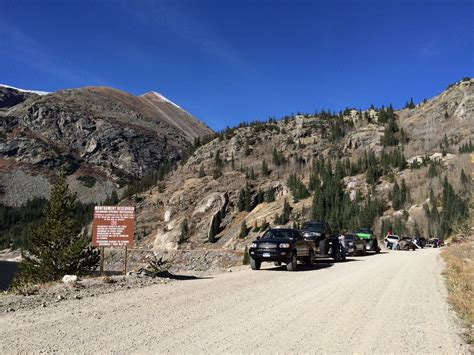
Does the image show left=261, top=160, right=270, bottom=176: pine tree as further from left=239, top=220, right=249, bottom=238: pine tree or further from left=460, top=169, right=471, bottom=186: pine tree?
left=460, top=169, right=471, bottom=186: pine tree

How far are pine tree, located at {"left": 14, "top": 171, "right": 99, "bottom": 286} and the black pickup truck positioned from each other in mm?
15244

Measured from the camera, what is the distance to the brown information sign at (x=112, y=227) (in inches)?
Answer: 631

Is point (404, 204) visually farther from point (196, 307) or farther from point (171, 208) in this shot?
point (196, 307)

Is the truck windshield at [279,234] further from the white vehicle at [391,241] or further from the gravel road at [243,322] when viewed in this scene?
the white vehicle at [391,241]

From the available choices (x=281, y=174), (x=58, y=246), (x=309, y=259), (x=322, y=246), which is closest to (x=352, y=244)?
(x=322, y=246)

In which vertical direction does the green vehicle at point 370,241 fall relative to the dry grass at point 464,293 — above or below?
above

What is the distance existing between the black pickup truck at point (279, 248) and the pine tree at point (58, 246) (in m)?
15.2

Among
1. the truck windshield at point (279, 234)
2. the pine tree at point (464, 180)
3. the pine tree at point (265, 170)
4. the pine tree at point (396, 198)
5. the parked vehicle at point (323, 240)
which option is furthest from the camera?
the pine tree at point (265, 170)

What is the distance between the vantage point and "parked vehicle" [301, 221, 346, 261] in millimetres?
23984

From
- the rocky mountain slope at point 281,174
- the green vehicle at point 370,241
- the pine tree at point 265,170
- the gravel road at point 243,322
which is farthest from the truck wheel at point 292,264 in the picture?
the pine tree at point 265,170

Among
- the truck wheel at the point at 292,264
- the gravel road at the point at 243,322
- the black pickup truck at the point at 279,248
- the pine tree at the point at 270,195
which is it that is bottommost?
the gravel road at the point at 243,322

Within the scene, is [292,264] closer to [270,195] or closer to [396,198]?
[396,198]

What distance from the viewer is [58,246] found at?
29.5m

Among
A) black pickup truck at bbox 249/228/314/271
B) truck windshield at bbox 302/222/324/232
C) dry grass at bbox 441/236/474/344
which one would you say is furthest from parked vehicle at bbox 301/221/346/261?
dry grass at bbox 441/236/474/344
